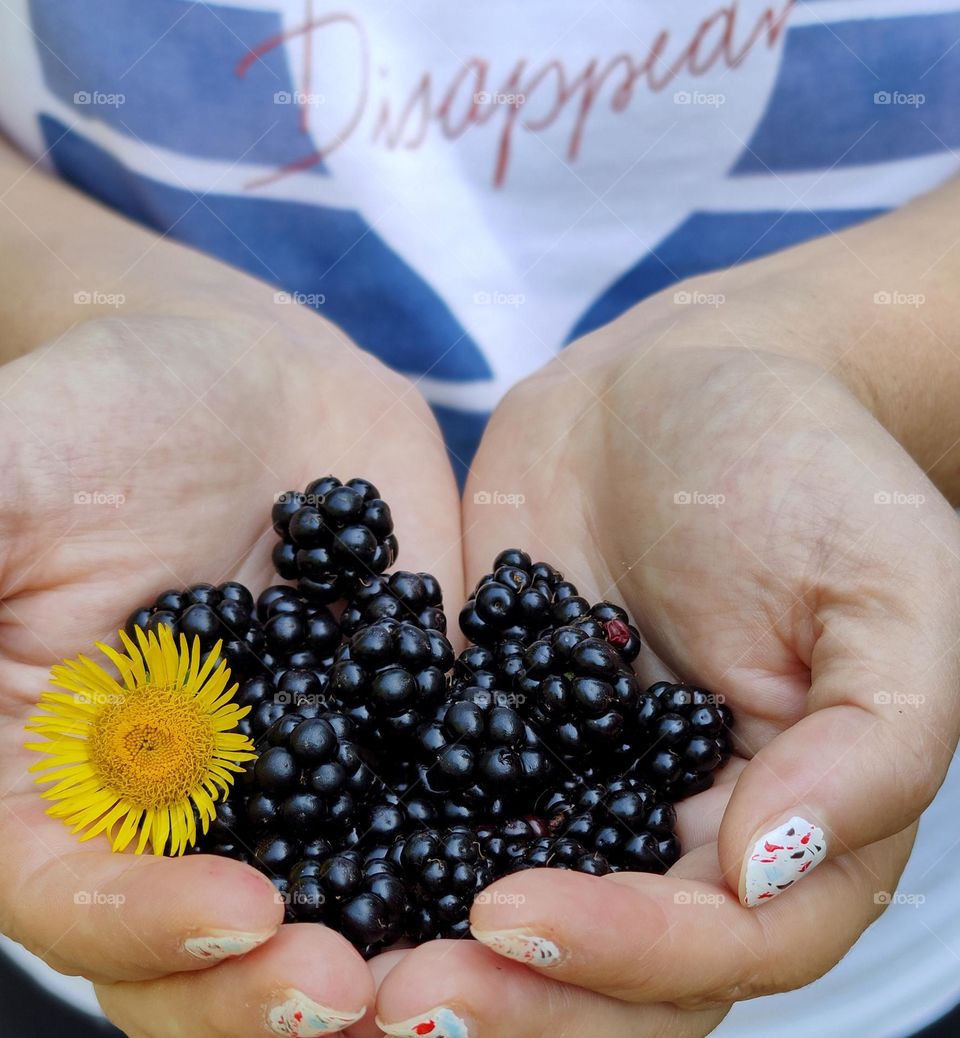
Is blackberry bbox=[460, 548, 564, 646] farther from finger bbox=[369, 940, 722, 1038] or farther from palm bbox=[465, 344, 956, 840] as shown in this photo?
finger bbox=[369, 940, 722, 1038]

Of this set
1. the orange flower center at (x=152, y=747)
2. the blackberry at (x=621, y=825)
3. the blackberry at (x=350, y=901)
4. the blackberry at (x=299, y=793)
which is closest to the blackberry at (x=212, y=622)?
the orange flower center at (x=152, y=747)

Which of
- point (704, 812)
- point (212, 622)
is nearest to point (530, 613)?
point (704, 812)

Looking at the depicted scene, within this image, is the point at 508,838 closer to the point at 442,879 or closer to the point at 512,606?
the point at 442,879

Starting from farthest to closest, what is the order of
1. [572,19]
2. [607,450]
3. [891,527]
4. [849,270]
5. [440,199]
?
[440,199], [572,19], [849,270], [607,450], [891,527]

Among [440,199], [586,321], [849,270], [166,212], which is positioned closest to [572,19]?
[440,199]

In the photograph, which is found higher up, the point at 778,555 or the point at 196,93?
the point at 196,93

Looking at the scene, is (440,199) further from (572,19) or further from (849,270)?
(849,270)
